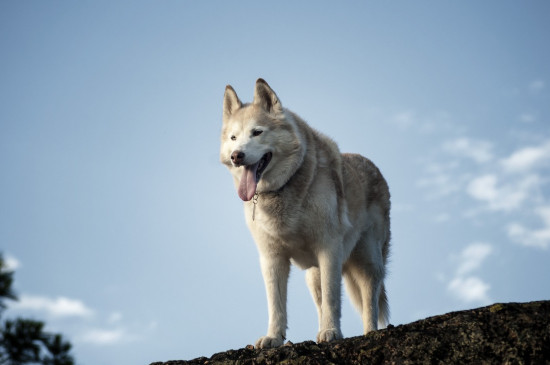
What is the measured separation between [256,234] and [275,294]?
2.39ft

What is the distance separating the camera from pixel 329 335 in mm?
6043

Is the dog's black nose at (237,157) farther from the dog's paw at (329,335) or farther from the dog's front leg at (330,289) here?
the dog's paw at (329,335)

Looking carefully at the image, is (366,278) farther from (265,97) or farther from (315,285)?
(265,97)

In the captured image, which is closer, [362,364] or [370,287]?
[362,364]

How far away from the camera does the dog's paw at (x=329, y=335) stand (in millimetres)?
6020

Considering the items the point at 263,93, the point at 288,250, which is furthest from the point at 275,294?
the point at 263,93

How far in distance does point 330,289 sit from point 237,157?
181cm

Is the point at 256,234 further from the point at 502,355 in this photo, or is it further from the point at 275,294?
the point at 502,355

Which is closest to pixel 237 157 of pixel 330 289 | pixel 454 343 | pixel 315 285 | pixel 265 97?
pixel 265 97

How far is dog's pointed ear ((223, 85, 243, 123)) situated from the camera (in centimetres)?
729

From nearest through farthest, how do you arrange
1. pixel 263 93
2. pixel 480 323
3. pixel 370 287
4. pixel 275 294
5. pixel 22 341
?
1. pixel 22 341
2. pixel 480 323
3. pixel 275 294
4. pixel 263 93
5. pixel 370 287

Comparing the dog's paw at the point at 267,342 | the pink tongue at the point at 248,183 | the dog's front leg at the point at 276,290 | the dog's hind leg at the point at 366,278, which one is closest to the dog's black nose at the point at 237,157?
the pink tongue at the point at 248,183

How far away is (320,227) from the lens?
6480 mm

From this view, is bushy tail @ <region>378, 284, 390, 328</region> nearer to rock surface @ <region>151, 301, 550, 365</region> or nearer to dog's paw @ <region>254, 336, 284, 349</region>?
dog's paw @ <region>254, 336, 284, 349</region>
